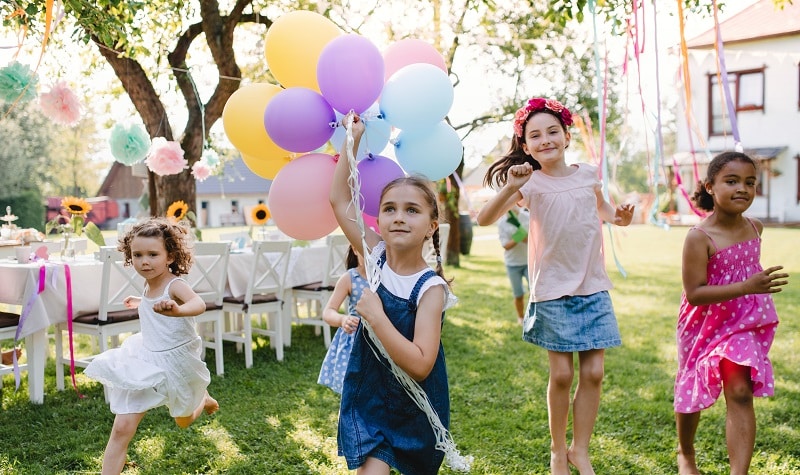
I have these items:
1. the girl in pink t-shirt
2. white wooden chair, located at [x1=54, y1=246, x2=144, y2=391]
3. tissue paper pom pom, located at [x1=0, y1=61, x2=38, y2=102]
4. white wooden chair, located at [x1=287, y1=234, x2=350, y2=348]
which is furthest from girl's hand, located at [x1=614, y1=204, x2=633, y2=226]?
white wooden chair, located at [x1=287, y1=234, x2=350, y2=348]

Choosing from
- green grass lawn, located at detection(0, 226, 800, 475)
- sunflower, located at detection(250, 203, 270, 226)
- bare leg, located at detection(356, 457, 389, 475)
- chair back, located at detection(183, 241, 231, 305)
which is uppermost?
sunflower, located at detection(250, 203, 270, 226)

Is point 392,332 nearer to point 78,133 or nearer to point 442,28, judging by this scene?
point 442,28

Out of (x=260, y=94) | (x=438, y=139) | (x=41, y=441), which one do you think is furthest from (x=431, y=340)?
(x=41, y=441)

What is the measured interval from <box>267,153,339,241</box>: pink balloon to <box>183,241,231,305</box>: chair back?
2.54 metres

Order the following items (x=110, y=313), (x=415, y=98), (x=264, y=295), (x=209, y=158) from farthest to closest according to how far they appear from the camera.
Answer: (x=209, y=158) → (x=264, y=295) → (x=110, y=313) → (x=415, y=98)

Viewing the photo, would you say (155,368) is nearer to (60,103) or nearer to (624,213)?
(624,213)

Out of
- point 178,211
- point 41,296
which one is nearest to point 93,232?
point 178,211

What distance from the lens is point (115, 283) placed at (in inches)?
183

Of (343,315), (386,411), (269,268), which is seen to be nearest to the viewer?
(343,315)

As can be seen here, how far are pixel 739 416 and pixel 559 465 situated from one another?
704mm

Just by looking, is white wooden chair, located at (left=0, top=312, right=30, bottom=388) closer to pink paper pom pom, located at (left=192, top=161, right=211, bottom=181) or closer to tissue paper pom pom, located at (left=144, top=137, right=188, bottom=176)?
tissue paper pom pom, located at (left=144, top=137, right=188, bottom=176)

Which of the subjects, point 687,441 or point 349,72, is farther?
point 687,441

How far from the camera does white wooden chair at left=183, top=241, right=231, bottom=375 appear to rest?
16.2ft

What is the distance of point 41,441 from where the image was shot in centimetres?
356
